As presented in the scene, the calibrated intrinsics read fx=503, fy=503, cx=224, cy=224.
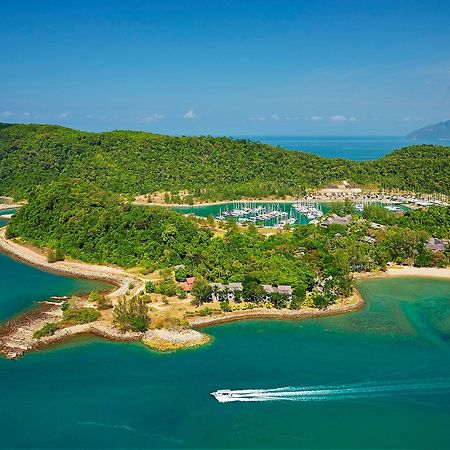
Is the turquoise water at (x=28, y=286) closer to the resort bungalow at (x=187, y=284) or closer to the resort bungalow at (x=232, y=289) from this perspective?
the resort bungalow at (x=187, y=284)

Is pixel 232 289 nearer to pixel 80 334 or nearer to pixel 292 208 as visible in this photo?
pixel 80 334

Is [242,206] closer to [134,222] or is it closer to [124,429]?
[134,222]

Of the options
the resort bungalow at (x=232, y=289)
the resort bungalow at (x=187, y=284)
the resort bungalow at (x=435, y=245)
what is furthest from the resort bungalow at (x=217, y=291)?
the resort bungalow at (x=435, y=245)

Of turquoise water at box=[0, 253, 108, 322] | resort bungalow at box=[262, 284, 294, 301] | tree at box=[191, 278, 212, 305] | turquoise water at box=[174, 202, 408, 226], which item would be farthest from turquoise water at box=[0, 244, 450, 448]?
turquoise water at box=[174, 202, 408, 226]

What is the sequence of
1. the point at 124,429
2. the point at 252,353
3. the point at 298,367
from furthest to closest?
1. the point at 252,353
2. the point at 298,367
3. the point at 124,429

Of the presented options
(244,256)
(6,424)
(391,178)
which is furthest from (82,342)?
(391,178)
